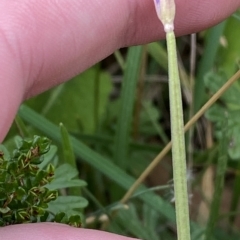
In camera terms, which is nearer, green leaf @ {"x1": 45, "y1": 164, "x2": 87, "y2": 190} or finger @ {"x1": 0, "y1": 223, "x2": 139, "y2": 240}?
finger @ {"x1": 0, "y1": 223, "x2": 139, "y2": 240}

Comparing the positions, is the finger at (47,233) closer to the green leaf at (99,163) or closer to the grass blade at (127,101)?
the green leaf at (99,163)

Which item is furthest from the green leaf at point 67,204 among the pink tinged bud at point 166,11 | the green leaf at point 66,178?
the pink tinged bud at point 166,11

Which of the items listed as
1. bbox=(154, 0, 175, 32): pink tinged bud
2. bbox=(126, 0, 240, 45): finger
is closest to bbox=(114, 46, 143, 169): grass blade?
bbox=(126, 0, 240, 45): finger

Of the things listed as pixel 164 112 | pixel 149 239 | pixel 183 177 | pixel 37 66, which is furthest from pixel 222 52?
pixel 183 177

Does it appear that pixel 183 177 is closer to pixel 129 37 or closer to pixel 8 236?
pixel 8 236

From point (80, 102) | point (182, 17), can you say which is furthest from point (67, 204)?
point (80, 102)

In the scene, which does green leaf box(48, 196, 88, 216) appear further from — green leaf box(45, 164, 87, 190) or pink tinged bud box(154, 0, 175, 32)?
pink tinged bud box(154, 0, 175, 32)

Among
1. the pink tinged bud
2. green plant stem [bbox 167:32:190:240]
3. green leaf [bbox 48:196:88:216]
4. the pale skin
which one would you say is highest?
the pink tinged bud

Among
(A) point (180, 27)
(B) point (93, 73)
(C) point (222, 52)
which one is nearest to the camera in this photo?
(A) point (180, 27)
